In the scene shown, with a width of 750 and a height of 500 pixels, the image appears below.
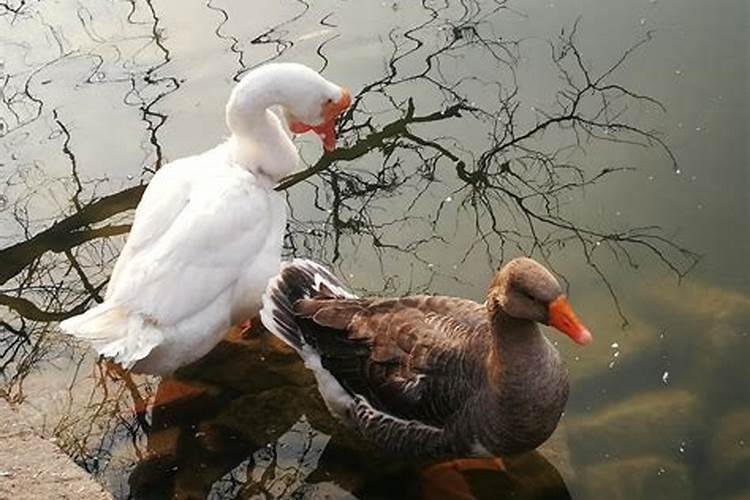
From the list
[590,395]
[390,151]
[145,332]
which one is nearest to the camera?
[145,332]

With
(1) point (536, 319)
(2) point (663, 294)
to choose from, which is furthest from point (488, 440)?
(2) point (663, 294)

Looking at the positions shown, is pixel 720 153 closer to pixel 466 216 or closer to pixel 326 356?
pixel 466 216

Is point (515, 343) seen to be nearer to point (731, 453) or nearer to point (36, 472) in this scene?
point (731, 453)

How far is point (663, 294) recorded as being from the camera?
15.4 ft

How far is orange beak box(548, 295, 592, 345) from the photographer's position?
359 cm

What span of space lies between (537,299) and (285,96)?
1586mm

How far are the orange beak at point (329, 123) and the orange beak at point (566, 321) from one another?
1.56 m

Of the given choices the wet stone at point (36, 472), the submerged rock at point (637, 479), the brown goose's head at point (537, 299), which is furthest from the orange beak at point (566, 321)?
the wet stone at point (36, 472)

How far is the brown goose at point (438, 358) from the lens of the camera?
377 centimetres

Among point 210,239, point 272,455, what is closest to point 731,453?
point 272,455

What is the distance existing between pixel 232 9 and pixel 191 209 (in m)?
2.86

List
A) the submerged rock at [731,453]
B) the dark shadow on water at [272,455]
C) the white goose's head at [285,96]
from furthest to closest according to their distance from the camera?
the white goose's head at [285,96], the dark shadow on water at [272,455], the submerged rock at [731,453]

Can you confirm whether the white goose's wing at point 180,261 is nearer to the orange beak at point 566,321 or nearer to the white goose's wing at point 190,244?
the white goose's wing at point 190,244

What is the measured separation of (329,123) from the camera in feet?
15.7
